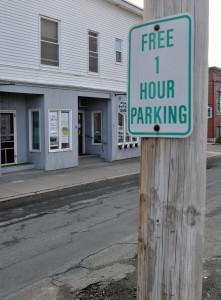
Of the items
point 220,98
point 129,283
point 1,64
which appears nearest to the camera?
point 129,283

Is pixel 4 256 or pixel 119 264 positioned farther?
pixel 4 256

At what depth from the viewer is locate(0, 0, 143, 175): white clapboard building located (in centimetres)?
1323

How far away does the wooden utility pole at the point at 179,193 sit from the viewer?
1.71 meters

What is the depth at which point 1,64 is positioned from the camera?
1265cm

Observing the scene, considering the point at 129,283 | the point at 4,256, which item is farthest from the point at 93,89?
the point at 129,283

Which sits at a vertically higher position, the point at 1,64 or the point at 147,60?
the point at 1,64

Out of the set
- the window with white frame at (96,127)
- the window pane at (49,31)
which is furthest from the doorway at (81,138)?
the window pane at (49,31)

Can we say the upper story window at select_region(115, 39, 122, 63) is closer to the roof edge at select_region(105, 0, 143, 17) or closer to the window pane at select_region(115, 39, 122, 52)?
the window pane at select_region(115, 39, 122, 52)

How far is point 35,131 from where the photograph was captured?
48.4 ft

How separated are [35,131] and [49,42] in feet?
12.2

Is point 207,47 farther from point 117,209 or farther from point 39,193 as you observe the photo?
point 39,193

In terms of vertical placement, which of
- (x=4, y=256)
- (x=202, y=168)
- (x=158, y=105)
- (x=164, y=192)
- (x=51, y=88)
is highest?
(x=51, y=88)

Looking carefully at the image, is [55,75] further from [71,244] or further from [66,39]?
[71,244]

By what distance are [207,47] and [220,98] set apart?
33816 millimetres
